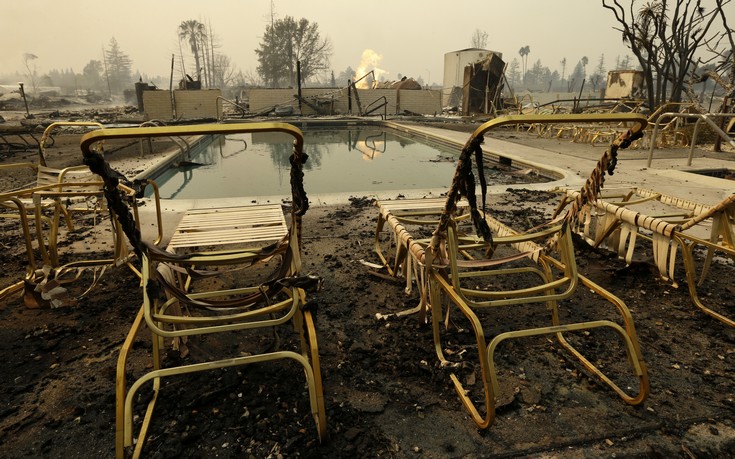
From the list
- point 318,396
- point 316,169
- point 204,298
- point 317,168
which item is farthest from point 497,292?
point 317,168

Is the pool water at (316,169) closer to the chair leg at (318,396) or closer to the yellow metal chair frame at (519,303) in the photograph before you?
the yellow metal chair frame at (519,303)

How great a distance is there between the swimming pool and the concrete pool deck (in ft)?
2.04

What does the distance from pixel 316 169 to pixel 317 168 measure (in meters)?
0.12

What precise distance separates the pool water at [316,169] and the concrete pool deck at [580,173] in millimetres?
652

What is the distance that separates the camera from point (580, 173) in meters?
7.46

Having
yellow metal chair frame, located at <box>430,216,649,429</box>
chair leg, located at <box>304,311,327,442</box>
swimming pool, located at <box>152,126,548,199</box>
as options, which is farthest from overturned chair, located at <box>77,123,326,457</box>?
swimming pool, located at <box>152,126,548,199</box>

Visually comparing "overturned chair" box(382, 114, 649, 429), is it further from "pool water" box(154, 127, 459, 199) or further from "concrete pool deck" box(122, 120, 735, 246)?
"pool water" box(154, 127, 459, 199)

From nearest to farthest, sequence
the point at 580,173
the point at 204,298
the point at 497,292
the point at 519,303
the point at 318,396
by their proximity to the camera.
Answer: the point at 318,396 → the point at 519,303 → the point at 497,292 → the point at 204,298 → the point at 580,173

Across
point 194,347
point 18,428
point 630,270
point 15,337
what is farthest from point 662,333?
point 15,337

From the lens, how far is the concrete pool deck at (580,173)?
17.8 feet

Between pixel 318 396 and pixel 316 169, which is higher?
pixel 316 169

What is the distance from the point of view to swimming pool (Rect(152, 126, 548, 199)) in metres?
7.32

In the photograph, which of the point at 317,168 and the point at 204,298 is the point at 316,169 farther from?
the point at 204,298

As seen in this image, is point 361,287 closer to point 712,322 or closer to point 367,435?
point 367,435
